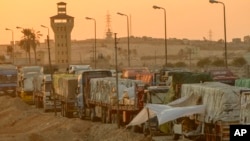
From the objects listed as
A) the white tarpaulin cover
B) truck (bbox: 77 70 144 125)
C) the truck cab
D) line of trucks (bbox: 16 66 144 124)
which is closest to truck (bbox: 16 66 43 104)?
line of trucks (bbox: 16 66 144 124)

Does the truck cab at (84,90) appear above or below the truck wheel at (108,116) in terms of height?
above

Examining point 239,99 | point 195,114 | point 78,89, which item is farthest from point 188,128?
point 78,89

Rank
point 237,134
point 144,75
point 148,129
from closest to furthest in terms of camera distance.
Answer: point 237,134
point 148,129
point 144,75

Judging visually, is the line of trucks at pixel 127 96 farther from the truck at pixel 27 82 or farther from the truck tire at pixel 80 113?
the truck at pixel 27 82

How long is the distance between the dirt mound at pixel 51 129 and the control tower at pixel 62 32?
265ft

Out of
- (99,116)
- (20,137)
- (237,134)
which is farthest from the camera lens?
(99,116)

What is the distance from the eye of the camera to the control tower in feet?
482

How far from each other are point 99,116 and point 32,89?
93.1 ft

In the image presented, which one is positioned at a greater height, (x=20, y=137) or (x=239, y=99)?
(x=239, y=99)

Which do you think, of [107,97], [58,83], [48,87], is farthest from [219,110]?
[48,87]

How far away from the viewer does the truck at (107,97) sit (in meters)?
36.1

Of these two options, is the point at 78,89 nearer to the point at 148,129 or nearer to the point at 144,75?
the point at 144,75

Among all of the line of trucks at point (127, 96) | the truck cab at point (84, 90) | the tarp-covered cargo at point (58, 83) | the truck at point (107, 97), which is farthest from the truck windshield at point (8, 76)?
the truck cab at point (84, 90)

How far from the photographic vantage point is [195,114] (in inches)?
1178
